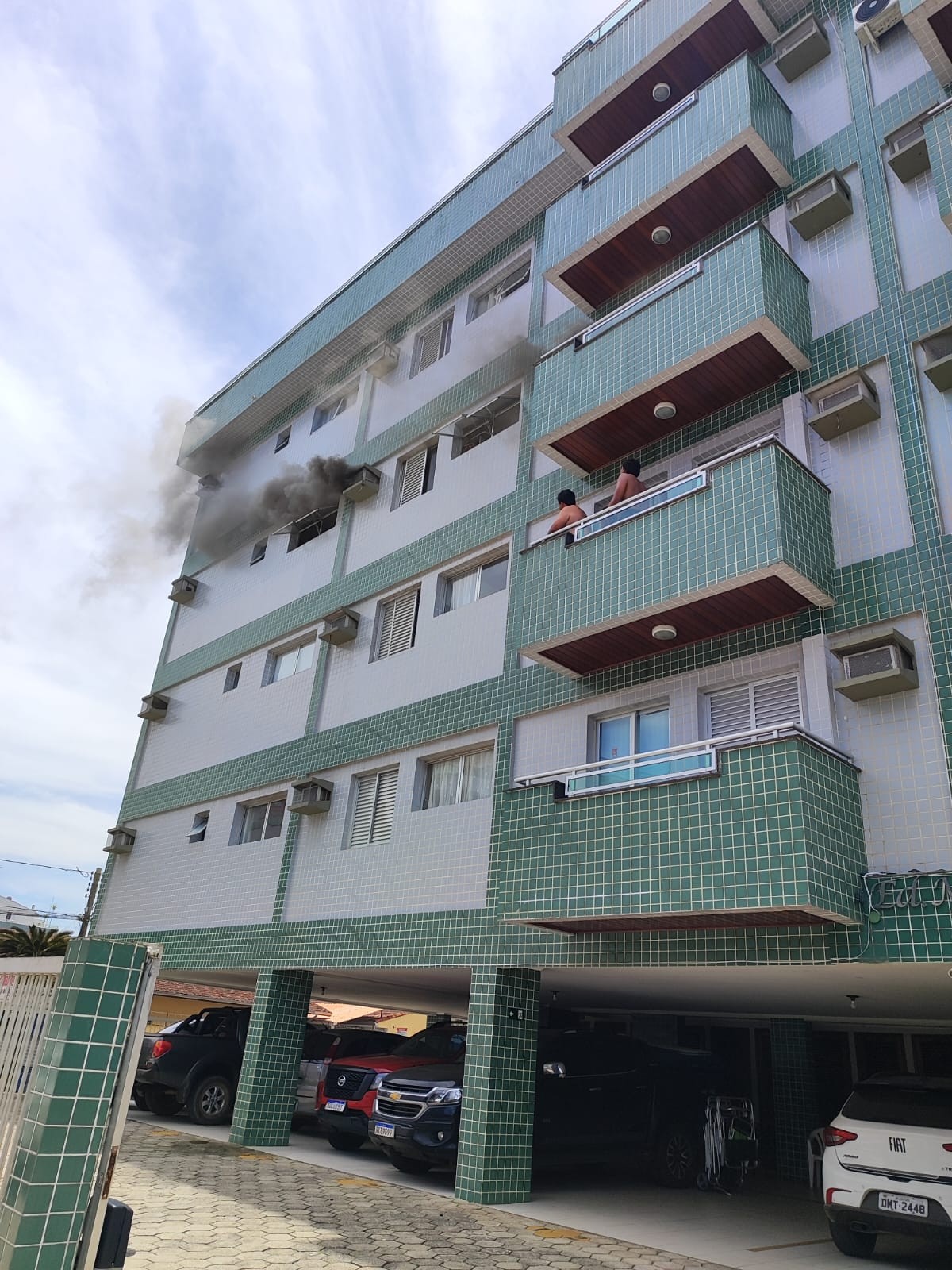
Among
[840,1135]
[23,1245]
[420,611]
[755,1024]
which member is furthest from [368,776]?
[23,1245]

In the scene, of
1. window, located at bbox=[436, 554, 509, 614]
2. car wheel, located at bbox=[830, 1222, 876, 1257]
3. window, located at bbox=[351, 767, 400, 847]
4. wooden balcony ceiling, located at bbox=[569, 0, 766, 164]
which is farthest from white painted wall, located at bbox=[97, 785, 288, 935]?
wooden balcony ceiling, located at bbox=[569, 0, 766, 164]

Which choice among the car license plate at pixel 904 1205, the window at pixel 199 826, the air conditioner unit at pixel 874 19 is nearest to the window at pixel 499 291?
the air conditioner unit at pixel 874 19

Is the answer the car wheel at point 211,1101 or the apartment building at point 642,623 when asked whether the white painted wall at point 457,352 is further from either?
the car wheel at point 211,1101

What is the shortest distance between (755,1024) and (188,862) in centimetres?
1004

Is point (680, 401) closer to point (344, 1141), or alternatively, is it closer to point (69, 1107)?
point (69, 1107)

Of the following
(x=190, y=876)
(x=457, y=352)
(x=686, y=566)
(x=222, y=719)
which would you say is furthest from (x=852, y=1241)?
(x=222, y=719)

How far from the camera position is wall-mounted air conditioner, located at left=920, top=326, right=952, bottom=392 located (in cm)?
848

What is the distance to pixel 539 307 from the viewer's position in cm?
1412

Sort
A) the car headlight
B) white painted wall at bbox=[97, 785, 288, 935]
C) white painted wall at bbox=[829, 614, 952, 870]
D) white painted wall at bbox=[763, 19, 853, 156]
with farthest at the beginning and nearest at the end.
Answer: white painted wall at bbox=[97, 785, 288, 935] < white painted wall at bbox=[763, 19, 853, 156] < the car headlight < white painted wall at bbox=[829, 614, 952, 870]

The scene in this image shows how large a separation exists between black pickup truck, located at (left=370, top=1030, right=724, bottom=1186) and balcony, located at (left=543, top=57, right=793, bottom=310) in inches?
388

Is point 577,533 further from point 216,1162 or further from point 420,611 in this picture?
point 216,1162

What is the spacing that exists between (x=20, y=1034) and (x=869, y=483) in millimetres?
8259

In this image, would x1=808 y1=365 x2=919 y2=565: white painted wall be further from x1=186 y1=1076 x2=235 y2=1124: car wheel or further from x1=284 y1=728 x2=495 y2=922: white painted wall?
x1=186 y1=1076 x2=235 y2=1124: car wheel

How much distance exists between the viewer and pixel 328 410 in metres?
19.2
